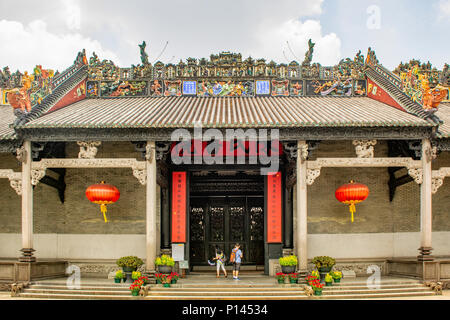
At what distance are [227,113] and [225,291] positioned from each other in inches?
197

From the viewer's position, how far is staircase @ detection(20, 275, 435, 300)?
38.4 ft

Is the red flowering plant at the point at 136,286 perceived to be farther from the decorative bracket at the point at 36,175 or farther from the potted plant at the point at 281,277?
the decorative bracket at the point at 36,175

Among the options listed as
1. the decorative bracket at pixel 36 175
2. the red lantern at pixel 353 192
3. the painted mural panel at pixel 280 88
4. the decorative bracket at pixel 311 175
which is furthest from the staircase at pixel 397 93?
the decorative bracket at pixel 36 175

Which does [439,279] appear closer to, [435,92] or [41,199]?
[435,92]

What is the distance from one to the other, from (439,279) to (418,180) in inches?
101

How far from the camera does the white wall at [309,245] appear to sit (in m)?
15.3

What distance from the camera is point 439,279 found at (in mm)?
12547

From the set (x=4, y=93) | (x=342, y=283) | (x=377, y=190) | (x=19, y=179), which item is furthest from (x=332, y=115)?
(x=4, y=93)

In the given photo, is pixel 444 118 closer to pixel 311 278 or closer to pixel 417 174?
pixel 417 174

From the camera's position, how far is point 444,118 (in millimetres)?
14742

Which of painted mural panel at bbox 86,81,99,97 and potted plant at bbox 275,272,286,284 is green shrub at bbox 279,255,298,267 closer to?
potted plant at bbox 275,272,286,284

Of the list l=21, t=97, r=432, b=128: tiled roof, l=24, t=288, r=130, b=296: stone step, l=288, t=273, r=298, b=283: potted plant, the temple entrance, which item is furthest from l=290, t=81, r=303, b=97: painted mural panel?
l=24, t=288, r=130, b=296: stone step

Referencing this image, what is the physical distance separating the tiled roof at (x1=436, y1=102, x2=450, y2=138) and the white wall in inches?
140

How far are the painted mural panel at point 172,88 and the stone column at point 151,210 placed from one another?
4090 millimetres
